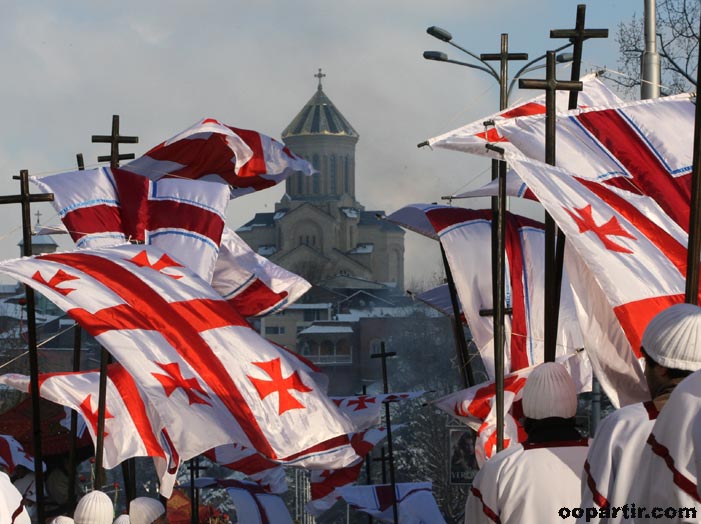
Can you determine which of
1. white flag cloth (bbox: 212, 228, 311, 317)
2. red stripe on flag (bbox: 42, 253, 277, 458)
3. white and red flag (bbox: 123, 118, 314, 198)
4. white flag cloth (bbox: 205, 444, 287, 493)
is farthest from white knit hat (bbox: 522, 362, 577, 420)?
white flag cloth (bbox: 205, 444, 287, 493)

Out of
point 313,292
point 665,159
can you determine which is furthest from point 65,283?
point 313,292

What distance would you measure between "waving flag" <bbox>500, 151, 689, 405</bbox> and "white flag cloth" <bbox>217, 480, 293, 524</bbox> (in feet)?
48.0

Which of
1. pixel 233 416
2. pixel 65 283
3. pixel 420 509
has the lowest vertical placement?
pixel 420 509

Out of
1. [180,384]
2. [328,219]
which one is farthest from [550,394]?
[328,219]

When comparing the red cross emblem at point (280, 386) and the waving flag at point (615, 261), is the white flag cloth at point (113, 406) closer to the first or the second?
the red cross emblem at point (280, 386)

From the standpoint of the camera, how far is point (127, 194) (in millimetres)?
16094

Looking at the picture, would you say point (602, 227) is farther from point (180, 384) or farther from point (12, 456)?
point (12, 456)

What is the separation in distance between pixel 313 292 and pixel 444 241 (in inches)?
4258

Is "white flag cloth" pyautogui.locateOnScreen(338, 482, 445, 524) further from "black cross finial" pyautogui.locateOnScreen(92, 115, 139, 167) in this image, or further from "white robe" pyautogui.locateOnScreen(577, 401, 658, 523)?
"white robe" pyautogui.locateOnScreen(577, 401, 658, 523)

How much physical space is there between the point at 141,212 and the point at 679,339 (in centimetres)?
1191

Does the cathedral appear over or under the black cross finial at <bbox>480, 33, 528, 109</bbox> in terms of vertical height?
over

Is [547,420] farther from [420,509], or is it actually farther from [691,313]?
[420,509]

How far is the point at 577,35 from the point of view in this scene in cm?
1184

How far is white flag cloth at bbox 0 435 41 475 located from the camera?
17797mm
